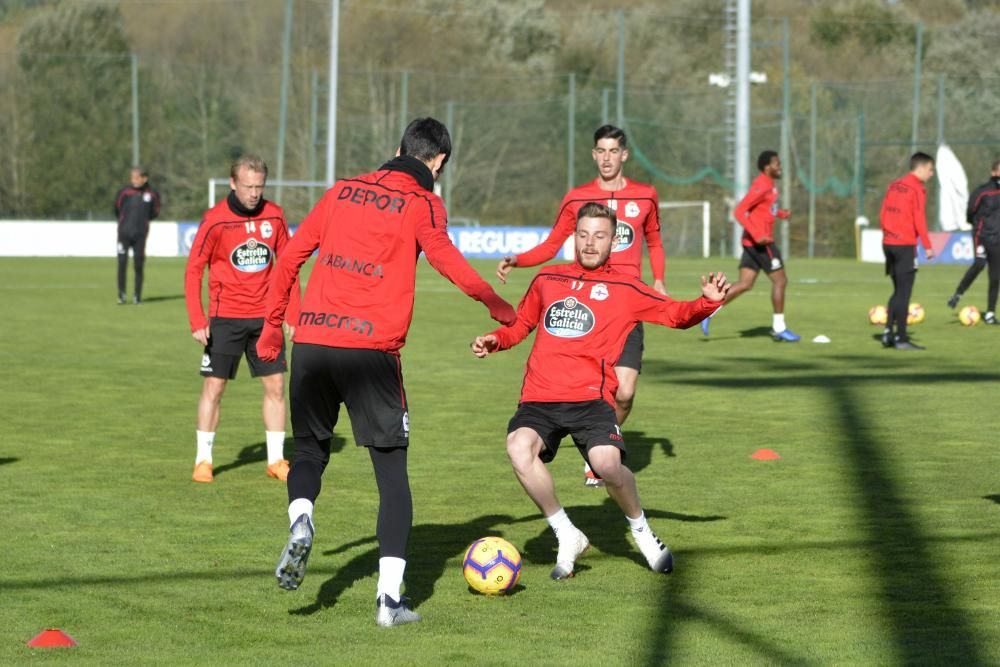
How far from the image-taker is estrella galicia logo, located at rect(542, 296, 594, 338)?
7.18 metres

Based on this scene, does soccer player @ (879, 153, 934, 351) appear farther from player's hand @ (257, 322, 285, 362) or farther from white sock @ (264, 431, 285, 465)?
player's hand @ (257, 322, 285, 362)

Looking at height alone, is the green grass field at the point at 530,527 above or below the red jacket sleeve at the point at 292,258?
below

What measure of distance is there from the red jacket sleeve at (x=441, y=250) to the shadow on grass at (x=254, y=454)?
4.30 metres

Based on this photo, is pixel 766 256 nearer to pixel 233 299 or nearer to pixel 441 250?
pixel 233 299

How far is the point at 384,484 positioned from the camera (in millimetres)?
6340

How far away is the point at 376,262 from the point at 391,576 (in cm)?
123

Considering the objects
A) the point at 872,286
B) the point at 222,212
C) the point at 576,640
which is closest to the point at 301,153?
the point at 872,286

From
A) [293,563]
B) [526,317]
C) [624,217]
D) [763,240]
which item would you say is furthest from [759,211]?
[293,563]

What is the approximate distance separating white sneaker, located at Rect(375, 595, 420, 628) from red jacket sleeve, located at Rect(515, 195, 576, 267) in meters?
3.87

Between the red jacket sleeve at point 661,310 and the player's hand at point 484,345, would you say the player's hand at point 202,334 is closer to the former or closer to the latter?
the player's hand at point 484,345

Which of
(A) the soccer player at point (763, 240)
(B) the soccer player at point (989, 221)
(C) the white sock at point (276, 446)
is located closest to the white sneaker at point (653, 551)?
(C) the white sock at point (276, 446)

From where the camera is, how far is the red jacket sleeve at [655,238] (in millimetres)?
10555

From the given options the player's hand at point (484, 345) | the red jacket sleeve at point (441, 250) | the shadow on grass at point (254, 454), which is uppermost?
the red jacket sleeve at point (441, 250)

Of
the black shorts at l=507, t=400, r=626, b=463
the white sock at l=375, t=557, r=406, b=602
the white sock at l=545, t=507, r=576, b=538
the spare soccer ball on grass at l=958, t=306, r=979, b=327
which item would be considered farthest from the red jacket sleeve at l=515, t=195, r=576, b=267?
the spare soccer ball on grass at l=958, t=306, r=979, b=327
